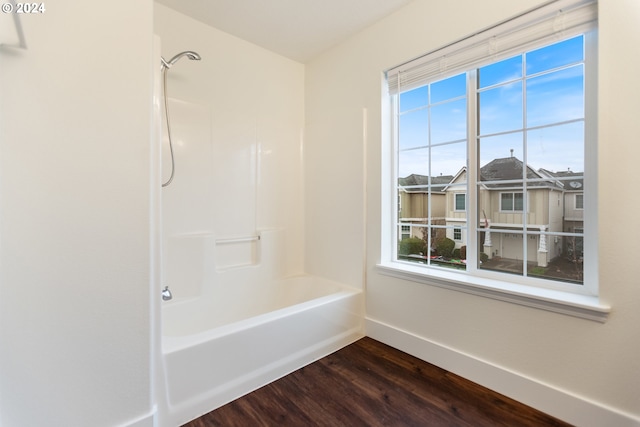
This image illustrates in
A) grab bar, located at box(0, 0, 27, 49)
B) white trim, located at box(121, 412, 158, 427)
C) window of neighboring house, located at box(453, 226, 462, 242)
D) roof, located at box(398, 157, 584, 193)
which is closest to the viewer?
grab bar, located at box(0, 0, 27, 49)

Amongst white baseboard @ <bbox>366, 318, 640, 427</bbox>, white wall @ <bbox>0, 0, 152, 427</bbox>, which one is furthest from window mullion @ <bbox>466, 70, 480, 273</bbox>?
white wall @ <bbox>0, 0, 152, 427</bbox>

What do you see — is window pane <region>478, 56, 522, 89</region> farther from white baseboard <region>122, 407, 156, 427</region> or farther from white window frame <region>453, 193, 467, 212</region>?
white baseboard <region>122, 407, 156, 427</region>

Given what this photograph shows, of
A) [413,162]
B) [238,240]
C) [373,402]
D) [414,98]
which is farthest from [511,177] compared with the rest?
[238,240]

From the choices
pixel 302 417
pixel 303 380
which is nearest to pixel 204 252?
pixel 303 380

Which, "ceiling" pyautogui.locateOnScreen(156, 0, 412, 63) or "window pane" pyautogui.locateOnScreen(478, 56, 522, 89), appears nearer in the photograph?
"window pane" pyautogui.locateOnScreen(478, 56, 522, 89)

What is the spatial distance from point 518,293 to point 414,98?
61.2 inches

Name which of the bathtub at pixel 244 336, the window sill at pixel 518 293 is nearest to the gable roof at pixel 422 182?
the window sill at pixel 518 293

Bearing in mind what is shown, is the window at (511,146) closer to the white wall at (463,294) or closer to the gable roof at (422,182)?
the gable roof at (422,182)

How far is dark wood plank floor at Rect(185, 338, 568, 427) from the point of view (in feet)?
4.55

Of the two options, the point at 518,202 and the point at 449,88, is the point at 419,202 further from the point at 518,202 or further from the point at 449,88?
the point at 449,88

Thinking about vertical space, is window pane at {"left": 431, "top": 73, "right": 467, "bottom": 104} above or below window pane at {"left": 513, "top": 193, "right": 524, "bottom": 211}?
above

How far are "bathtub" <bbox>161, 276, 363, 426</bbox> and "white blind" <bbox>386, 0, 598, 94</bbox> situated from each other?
1.75m

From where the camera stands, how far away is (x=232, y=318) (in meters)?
2.30

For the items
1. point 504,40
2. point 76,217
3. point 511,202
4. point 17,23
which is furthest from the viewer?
point 511,202
